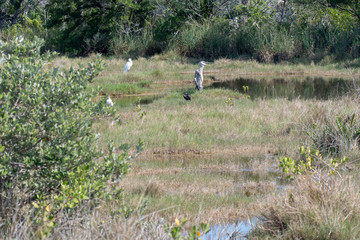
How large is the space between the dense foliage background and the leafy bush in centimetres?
2347

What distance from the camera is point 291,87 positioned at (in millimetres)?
19359

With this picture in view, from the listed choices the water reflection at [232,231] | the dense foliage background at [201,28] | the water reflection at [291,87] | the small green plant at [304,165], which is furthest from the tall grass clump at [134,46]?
the water reflection at [232,231]

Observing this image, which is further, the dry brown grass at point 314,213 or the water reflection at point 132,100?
the water reflection at point 132,100

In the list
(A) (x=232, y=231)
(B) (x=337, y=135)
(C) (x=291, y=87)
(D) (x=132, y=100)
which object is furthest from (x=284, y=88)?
(A) (x=232, y=231)

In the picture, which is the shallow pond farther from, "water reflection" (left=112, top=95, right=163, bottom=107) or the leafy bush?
the leafy bush

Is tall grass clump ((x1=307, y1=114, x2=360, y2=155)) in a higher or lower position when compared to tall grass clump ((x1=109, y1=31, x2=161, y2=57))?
higher

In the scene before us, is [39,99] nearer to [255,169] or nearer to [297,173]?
[297,173]

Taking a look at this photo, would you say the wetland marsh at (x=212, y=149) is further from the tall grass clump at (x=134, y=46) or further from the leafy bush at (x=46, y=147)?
the tall grass clump at (x=134, y=46)

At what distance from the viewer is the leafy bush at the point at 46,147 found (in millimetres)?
4152

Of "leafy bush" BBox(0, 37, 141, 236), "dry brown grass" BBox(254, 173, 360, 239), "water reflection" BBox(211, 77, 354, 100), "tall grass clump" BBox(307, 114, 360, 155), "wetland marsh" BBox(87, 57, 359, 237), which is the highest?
"leafy bush" BBox(0, 37, 141, 236)

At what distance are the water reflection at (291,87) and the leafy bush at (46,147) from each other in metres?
12.1

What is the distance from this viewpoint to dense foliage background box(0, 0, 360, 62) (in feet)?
89.4

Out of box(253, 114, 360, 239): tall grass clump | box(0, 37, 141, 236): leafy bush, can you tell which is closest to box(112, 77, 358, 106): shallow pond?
box(253, 114, 360, 239): tall grass clump

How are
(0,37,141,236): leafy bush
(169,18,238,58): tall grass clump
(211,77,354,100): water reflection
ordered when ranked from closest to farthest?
(0,37,141,236): leafy bush
(211,77,354,100): water reflection
(169,18,238,58): tall grass clump
